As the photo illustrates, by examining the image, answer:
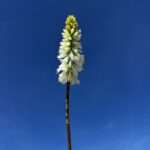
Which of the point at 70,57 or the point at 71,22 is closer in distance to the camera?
the point at 70,57

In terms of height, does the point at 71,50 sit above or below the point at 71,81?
above

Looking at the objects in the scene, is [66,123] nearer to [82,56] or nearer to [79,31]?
[82,56]

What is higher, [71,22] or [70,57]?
[71,22]

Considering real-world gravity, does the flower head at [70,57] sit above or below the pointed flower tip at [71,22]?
below

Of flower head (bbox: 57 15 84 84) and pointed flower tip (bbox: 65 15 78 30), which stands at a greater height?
pointed flower tip (bbox: 65 15 78 30)

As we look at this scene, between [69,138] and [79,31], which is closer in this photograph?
[69,138]

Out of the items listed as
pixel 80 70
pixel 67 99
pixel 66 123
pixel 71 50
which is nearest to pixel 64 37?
pixel 71 50

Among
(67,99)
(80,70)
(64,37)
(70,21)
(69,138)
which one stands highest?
(70,21)
